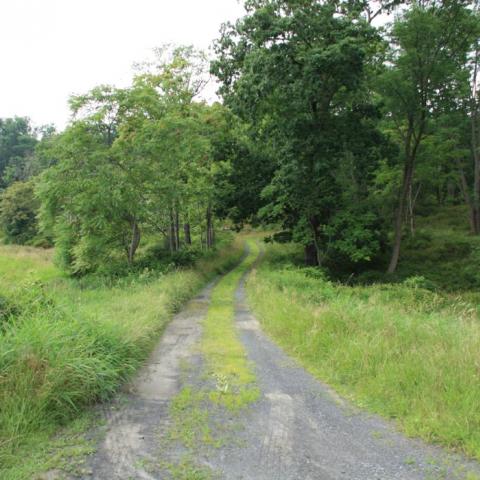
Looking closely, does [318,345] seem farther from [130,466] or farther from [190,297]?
[190,297]

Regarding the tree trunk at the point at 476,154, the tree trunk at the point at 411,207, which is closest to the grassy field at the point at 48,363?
the tree trunk at the point at 411,207

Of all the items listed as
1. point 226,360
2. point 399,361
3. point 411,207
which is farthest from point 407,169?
point 226,360

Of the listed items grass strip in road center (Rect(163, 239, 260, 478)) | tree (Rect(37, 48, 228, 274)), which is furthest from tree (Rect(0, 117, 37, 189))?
grass strip in road center (Rect(163, 239, 260, 478))

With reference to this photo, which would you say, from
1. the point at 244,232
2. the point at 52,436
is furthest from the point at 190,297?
the point at 244,232

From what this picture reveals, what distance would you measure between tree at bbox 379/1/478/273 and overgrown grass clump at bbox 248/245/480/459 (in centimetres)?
1341

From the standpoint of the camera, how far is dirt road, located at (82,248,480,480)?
3885 mm

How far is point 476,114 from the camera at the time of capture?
30.5 meters

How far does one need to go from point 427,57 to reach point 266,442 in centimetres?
1942

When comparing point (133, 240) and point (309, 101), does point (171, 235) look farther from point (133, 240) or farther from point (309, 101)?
point (309, 101)

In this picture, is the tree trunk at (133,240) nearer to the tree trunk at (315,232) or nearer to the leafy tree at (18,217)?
the tree trunk at (315,232)

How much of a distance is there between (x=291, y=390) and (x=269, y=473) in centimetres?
217

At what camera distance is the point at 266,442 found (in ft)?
14.5

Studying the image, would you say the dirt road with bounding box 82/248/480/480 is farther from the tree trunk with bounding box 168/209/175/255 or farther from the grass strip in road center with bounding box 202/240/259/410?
the tree trunk with bounding box 168/209/175/255

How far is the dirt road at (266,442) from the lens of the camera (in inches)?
153
